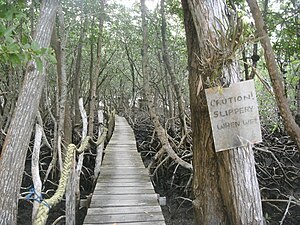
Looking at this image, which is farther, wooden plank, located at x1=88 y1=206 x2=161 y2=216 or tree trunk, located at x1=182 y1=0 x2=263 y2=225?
wooden plank, located at x1=88 y1=206 x2=161 y2=216

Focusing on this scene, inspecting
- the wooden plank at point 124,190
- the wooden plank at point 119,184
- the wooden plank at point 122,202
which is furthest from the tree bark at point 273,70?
the wooden plank at point 119,184

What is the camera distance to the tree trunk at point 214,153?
1373 millimetres

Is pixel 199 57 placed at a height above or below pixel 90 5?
below

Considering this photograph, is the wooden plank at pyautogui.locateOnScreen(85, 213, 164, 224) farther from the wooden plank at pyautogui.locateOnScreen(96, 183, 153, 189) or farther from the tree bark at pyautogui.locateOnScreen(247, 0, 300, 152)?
the tree bark at pyautogui.locateOnScreen(247, 0, 300, 152)

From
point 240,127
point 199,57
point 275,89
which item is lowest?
point 240,127

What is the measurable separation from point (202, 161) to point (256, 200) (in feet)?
1.09

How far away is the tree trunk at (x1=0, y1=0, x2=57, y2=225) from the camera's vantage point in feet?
9.53

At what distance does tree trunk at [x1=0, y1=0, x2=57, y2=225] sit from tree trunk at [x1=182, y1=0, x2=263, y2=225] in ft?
6.20

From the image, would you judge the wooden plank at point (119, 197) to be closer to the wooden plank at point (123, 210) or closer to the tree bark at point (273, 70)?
the wooden plank at point (123, 210)

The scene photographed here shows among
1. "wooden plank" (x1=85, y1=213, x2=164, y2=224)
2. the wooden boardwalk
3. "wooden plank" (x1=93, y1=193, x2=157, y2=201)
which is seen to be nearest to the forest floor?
the wooden boardwalk

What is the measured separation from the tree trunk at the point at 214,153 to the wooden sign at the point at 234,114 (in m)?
0.04

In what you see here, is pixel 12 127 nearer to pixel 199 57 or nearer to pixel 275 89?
pixel 199 57

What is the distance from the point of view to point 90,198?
11.6ft

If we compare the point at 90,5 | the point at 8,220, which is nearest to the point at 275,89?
the point at 8,220
